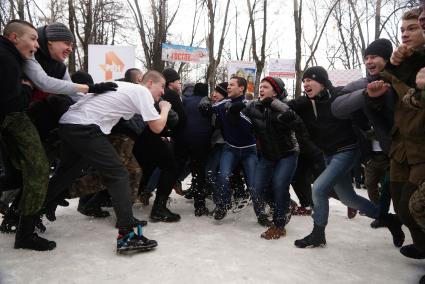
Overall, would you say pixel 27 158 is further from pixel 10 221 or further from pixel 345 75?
pixel 345 75

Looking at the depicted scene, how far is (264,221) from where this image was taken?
4.79 m

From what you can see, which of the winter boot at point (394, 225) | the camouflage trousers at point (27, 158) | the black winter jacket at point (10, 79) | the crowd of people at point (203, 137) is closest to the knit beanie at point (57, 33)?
the crowd of people at point (203, 137)

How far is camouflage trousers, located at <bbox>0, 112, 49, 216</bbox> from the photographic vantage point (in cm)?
341

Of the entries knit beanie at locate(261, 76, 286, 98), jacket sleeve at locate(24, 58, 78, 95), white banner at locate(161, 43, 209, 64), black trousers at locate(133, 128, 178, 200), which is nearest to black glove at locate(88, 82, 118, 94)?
jacket sleeve at locate(24, 58, 78, 95)

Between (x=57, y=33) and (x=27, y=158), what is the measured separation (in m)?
1.21

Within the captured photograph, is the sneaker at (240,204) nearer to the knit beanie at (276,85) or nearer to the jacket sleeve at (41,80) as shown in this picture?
the knit beanie at (276,85)

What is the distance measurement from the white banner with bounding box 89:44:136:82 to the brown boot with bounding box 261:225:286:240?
22.2 ft

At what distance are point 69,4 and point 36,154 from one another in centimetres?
1483

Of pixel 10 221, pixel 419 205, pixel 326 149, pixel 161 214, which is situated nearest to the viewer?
pixel 419 205

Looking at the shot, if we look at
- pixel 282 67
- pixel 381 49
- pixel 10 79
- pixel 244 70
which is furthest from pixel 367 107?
pixel 282 67

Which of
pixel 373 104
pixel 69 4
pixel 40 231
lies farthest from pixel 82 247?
pixel 69 4

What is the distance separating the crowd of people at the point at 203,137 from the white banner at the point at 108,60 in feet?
15.2

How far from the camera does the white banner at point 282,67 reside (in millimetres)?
15258

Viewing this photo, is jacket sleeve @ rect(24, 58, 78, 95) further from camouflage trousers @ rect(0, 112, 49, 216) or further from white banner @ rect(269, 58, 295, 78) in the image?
white banner @ rect(269, 58, 295, 78)
